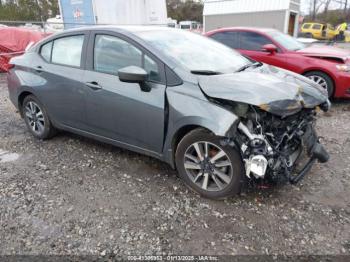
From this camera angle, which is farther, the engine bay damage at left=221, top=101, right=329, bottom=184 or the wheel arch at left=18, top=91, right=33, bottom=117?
the wheel arch at left=18, top=91, right=33, bottom=117

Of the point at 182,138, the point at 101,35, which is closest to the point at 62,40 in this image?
the point at 101,35

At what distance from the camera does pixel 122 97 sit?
3342mm

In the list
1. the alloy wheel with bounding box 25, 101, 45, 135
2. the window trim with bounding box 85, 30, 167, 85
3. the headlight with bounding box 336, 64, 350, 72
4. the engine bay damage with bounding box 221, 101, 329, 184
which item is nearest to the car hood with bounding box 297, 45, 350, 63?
the headlight with bounding box 336, 64, 350, 72

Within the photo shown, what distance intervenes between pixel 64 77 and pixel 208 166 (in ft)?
6.94

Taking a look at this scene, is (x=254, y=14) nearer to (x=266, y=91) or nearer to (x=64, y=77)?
(x=64, y=77)

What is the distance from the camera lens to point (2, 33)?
9531 millimetres

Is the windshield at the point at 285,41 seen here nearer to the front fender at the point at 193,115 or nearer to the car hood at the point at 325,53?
the car hood at the point at 325,53

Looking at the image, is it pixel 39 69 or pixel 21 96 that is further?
pixel 21 96

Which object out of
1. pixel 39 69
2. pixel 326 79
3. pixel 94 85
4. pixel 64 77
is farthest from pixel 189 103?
pixel 326 79

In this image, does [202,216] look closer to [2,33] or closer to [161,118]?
[161,118]

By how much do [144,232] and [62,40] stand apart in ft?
8.91

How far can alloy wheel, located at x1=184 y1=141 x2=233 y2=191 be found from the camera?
9.64ft

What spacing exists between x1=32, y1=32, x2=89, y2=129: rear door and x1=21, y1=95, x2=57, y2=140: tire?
211 millimetres

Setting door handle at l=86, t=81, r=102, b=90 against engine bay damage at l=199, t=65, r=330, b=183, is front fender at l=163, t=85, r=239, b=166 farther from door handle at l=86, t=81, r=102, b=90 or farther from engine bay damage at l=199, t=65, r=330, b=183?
door handle at l=86, t=81, r=102, b=90
